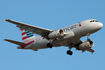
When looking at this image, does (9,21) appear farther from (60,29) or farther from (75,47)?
(75,47)

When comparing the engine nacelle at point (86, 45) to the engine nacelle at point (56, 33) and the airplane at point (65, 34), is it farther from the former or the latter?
the engine nacelle at point (56, 33)

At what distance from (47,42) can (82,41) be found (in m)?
7.92

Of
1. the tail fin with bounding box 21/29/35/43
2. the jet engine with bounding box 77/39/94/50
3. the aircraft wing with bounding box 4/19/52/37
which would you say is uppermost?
the tail fin with bounding box 21/29/35/43

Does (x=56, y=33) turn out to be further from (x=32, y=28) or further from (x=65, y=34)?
(x=32, y=28)

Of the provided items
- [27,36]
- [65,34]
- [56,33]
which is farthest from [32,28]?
[27,36]

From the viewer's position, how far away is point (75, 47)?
48.1m

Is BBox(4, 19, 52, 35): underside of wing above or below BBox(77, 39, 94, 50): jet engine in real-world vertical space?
above

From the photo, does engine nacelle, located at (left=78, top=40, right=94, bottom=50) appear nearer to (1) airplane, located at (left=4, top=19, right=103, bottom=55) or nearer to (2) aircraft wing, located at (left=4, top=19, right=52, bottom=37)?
(1) airplane, located at (left=4, top=19, right=103, bottom=55)

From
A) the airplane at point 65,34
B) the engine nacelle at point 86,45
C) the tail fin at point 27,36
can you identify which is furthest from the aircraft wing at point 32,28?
the engine nacelle at point 86,45

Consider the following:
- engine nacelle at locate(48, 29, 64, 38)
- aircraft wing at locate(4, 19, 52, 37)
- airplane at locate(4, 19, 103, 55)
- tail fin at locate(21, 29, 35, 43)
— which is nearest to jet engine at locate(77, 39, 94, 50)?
airplane at locate(4, 19, 103, 55)

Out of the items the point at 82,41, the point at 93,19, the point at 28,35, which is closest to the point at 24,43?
the point at 28,35

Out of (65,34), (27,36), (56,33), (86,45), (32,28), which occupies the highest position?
(27,36)

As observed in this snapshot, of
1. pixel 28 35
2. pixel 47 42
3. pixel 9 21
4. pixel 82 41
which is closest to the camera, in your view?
pixel 9 21

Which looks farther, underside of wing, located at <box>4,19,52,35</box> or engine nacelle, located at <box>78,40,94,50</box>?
engine nacelle, located at <box>78,40,94,50</box>
